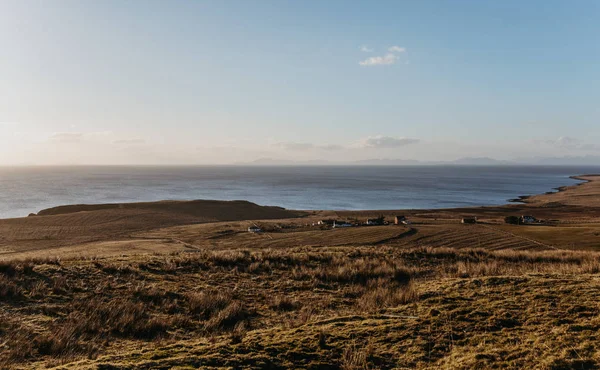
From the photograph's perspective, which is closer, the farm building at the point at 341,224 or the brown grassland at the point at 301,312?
the brown grassland at the point at 301,312

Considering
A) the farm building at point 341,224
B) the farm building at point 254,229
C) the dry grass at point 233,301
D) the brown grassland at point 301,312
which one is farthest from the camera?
the farm building at point 341,224

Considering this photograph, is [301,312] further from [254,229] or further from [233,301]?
[254,229]

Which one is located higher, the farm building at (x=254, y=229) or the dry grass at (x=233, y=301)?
the dry grass at (x=233, y=301)

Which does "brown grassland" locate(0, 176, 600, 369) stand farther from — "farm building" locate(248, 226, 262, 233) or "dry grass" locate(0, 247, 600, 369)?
"farm building" locate(248, 226, 262, 233)

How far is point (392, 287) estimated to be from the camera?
515 inches

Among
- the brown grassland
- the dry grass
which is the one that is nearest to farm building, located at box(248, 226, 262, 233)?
the brown grassland

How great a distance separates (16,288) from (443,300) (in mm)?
11737

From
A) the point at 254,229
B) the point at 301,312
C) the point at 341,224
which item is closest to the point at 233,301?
the point at 301,312

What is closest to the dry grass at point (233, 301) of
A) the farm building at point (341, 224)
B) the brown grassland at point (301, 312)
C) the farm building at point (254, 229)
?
the brown grassland at point (301, 312)

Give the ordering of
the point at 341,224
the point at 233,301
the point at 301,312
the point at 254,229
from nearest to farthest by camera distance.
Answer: the point at 301,312
the point at 233,301
the point at 254,229
the point at 341,224

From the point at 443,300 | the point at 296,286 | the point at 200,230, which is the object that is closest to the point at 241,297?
the point at 296,286

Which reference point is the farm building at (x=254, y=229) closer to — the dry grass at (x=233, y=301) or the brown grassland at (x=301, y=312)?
the brown grassland at (x=301, y=312)

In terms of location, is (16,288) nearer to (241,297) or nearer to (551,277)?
(241,297)

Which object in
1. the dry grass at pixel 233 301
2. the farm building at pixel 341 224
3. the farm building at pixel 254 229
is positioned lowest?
the farm building at pixel 254 229
